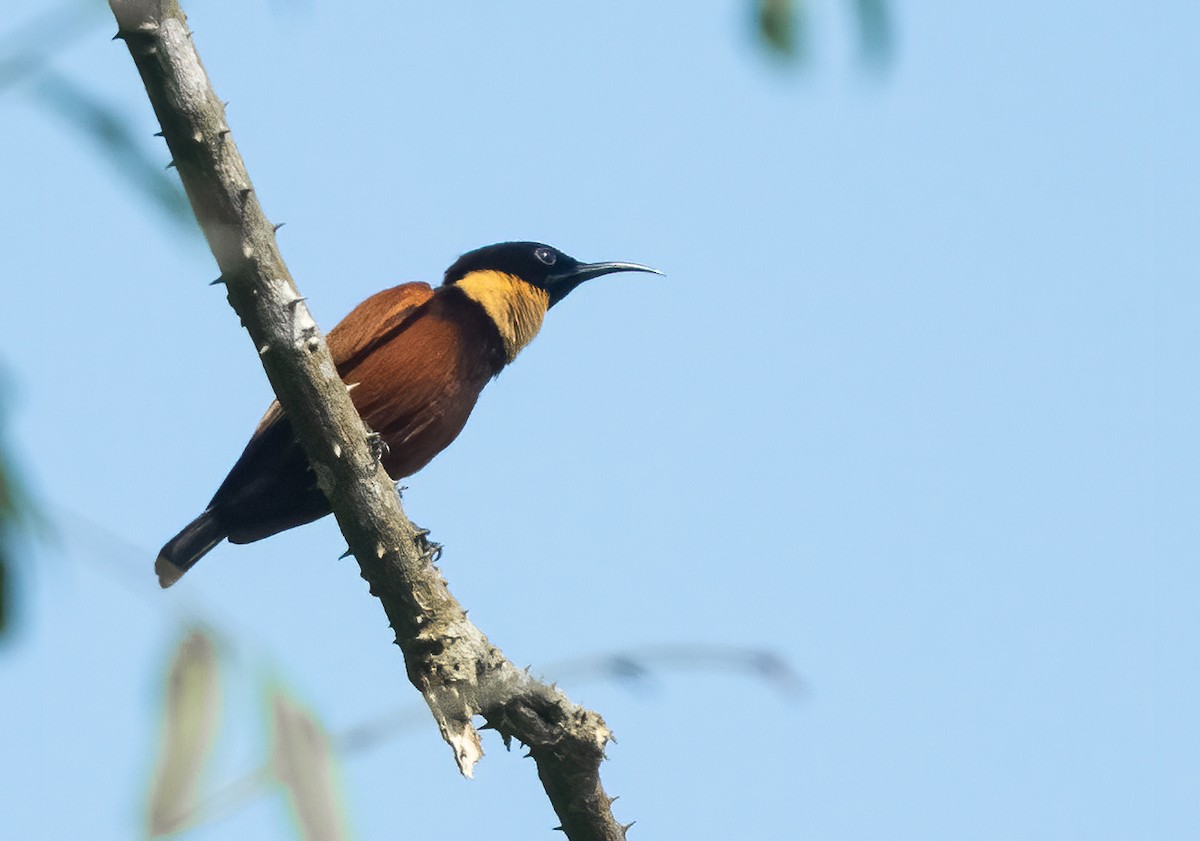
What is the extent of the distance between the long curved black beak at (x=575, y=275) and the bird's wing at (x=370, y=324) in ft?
4.05

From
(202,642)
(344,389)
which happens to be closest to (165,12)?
(344,389)

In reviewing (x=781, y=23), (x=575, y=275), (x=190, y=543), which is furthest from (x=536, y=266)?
(x=781, y=23)

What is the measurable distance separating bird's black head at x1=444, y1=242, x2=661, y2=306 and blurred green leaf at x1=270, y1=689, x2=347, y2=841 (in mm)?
4492

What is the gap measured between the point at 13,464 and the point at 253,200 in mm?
1291

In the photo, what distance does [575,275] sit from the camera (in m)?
7.00

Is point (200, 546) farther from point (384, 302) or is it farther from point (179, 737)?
point (179, 737)

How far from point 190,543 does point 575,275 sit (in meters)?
2.62

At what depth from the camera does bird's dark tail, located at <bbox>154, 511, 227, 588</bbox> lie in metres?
5.28

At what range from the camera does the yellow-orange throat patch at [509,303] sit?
6.00 metres

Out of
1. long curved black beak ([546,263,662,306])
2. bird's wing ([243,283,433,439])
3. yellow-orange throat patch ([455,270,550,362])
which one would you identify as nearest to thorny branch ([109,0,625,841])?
bird's wing ([243,283,433,439])

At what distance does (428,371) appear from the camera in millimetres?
5281

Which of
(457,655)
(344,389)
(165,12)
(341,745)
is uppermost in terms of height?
(165,12)

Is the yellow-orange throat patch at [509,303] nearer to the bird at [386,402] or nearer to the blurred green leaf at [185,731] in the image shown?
the bird at [386,402]

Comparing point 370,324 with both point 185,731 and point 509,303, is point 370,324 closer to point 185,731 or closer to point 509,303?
point 509,303
